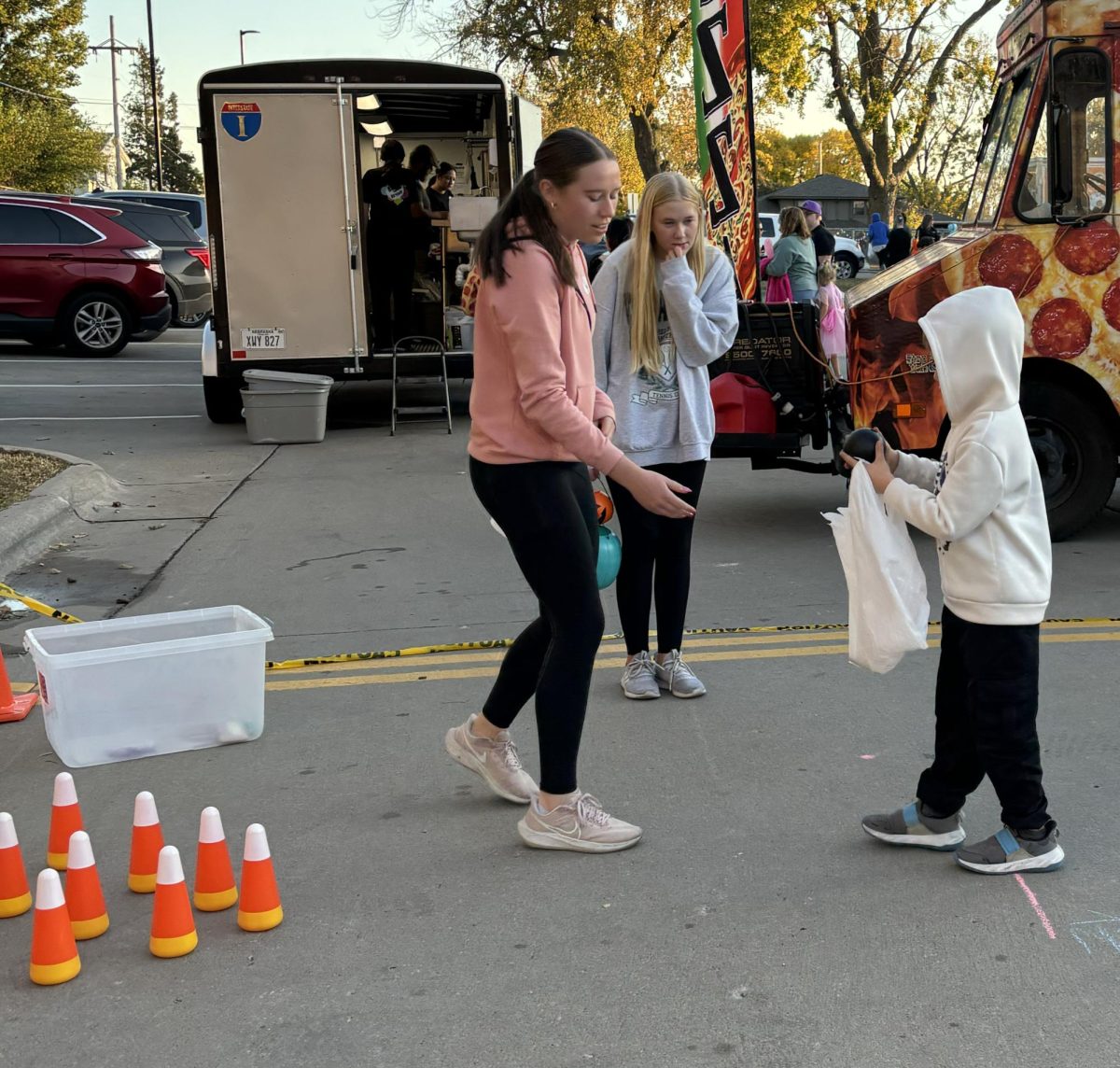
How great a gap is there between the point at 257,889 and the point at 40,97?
42.0 meters

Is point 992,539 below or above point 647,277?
below

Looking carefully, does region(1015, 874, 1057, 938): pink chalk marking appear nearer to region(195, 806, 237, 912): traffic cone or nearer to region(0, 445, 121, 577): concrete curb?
region(195, 806, 237, 912): traffic cone

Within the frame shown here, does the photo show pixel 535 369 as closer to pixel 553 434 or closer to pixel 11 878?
pixel 553 434

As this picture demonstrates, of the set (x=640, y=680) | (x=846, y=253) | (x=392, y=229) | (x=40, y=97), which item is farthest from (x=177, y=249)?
(x=40, y=97)

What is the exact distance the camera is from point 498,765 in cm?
420

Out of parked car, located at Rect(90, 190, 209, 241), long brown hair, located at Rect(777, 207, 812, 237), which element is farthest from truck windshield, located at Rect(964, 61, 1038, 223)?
parked car, located at Rect(90, 190, 209, 241)

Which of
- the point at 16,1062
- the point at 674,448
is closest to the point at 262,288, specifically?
the point at 674,448

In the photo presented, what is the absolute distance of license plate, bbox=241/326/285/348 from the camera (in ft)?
39.5

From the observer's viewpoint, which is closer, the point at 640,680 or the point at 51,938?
the point at 51,938

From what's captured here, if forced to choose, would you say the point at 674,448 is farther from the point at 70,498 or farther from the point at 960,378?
the point at 70,498

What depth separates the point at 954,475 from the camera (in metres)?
3.37

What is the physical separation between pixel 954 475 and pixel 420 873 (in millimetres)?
1731

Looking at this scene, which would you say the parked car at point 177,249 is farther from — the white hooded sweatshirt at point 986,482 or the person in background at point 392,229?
the white hooded sweatshirt at point 986,482

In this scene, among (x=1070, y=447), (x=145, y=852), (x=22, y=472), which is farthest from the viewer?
(x=22, y=472)
